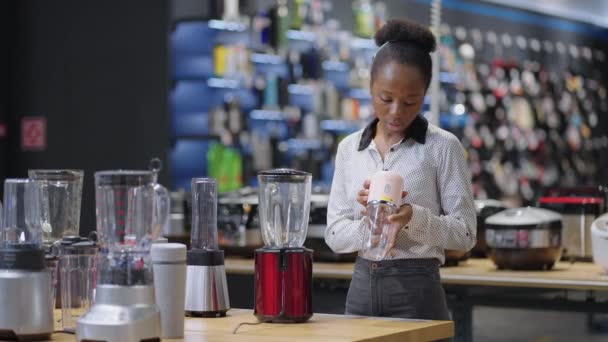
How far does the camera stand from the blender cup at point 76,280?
2883 millimetres

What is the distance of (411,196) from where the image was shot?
328cm

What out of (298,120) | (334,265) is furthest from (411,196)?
(298,120)

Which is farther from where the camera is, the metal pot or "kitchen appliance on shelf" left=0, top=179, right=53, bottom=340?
the metal pot

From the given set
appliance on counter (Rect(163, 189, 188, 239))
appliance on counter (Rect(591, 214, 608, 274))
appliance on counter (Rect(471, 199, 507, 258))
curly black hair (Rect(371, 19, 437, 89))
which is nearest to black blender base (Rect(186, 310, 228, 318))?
curly black hair (Rect(371, 19, 437, 89))

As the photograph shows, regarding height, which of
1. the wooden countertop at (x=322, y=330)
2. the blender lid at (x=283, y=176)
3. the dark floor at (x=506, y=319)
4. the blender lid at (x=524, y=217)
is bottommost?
the dark floor at (x=506, y=319)

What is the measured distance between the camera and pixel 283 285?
3.04m

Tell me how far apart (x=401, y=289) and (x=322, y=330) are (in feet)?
1.44

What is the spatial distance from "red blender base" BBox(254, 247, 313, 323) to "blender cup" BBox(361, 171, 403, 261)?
0.60ft

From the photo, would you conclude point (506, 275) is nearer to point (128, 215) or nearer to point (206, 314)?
point (206, 314)

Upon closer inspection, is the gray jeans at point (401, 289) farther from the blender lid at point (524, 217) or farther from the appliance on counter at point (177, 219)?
the appliance on counter at point (177, 219)

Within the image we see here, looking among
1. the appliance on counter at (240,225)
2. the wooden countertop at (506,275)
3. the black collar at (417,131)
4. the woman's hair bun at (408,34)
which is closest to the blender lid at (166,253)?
the black collar at (417,131)

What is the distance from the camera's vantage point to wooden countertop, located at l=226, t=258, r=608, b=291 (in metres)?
4.34

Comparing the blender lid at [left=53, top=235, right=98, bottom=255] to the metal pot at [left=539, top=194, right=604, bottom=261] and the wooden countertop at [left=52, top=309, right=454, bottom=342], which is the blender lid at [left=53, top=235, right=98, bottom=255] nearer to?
the wooden countertop at [left=52, top=309, right=454, bottom=342]

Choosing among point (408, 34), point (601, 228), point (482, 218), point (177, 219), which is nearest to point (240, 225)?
point (177, 219)
